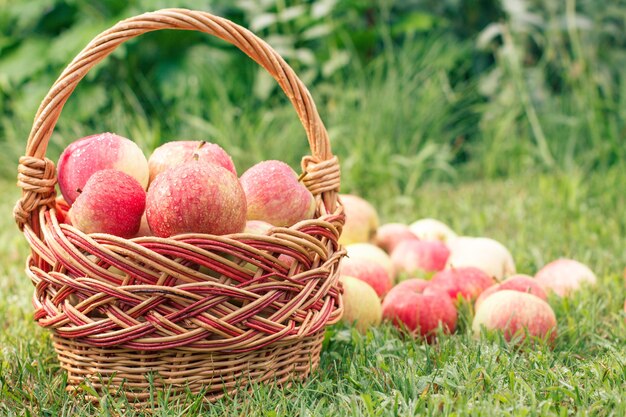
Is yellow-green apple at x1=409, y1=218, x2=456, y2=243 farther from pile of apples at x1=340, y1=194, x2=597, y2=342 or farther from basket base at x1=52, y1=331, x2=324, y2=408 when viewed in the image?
basket base at x1=52, y1=331, x2=324, y2=408

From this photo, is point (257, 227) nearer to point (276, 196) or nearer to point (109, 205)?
point (276, 196)

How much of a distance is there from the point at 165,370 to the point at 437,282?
107 centimetres

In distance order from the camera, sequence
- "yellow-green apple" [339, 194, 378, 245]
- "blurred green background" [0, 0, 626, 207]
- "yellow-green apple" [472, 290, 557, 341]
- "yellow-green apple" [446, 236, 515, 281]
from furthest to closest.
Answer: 1. "blurred green background" [0, 0, 626, 207]
2. "yellow-green apple" [339, 194, 378, 245]
3. "yellow-green apple" [446, 236, 515, 281]
4. "yellow-green apple" [472, 290, 557, 341]

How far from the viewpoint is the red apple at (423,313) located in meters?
2.13

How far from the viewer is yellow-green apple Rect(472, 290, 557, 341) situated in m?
2.02

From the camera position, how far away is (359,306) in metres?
2.16

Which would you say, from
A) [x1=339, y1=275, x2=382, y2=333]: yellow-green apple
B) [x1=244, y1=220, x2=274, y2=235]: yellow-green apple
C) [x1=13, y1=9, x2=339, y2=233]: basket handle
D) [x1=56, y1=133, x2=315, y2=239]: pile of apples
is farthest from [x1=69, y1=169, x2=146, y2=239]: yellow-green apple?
[x1=339, y1=275, x2=382, y2=333]: yellow-green apple

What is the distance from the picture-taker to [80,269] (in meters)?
1.56

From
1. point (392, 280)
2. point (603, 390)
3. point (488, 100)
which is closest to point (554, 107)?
point (488, 100)

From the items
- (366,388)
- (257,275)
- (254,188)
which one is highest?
(254,188)

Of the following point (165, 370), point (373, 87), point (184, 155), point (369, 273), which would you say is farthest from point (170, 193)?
point (373, 87)

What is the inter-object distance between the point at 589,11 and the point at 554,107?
663 mm

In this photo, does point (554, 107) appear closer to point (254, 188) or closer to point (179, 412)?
point (254, 188)

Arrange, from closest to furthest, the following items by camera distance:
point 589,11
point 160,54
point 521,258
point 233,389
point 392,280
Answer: point 233,389 < point 392,280 < point 521,258 < point 589,11 < point 160,54
